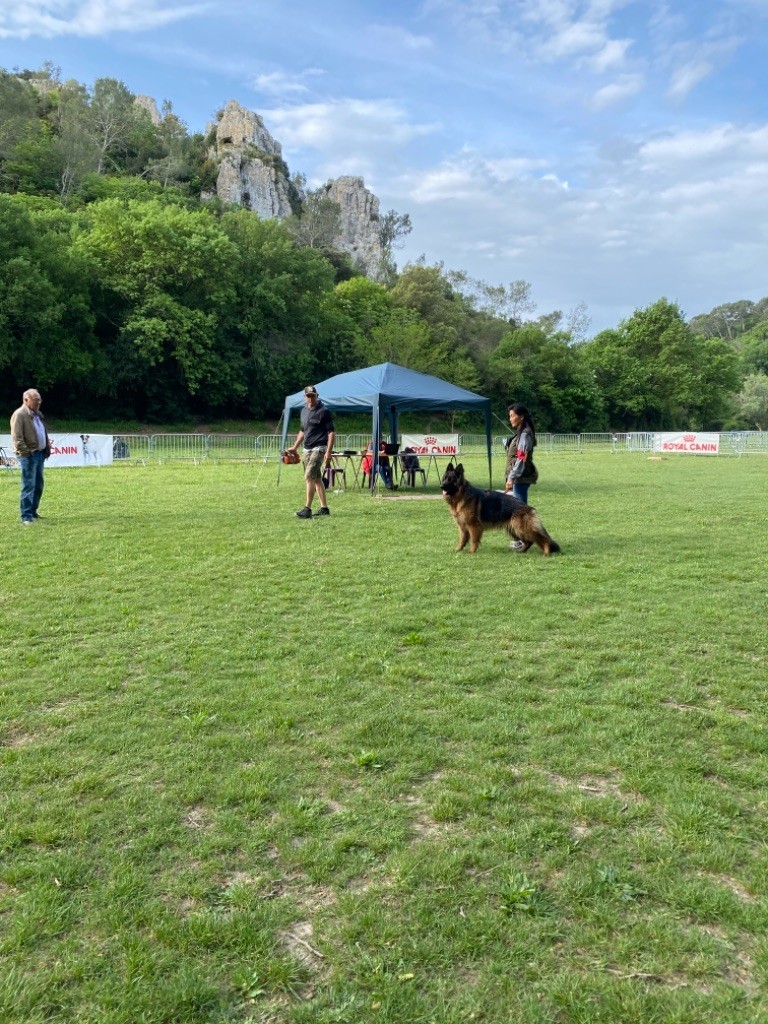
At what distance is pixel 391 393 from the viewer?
1380cm

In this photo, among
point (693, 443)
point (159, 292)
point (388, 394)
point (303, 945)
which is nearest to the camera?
point (303, 945)

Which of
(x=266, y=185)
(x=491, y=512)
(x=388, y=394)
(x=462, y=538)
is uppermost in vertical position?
(x=266, y=185)

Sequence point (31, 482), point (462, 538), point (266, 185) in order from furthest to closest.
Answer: point (266, 185)
point (31, 482)
point (462, 538)

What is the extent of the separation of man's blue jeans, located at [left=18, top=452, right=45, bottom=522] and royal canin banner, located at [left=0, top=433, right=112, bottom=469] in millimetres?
11575

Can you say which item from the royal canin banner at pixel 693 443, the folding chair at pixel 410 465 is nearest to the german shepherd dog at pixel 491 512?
the folding chair at pixel 410 465

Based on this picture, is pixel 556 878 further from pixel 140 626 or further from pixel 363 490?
pixel 363 490

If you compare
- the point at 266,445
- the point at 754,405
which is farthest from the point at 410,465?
the point at 754,405

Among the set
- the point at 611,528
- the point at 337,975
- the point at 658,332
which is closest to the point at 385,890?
the point at 337,975

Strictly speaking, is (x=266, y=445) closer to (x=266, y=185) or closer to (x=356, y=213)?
(x=266, y=185)

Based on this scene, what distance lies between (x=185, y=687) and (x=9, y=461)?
18.2m

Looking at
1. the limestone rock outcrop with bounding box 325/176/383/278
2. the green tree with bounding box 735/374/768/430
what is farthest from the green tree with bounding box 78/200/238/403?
the limestone rock outcrop with bounding box 325/176/383/278

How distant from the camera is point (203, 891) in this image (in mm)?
2199

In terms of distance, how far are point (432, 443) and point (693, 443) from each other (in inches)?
597

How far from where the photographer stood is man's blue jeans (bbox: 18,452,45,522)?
30.2 ft
